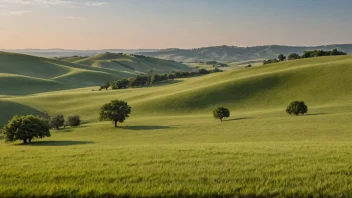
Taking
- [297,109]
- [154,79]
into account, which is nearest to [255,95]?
[297,109]

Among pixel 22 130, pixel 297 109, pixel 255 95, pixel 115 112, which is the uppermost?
pixel 255 95

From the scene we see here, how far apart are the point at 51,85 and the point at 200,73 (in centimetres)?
7967

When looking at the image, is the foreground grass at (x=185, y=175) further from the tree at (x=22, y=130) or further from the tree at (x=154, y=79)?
the tree at (x=154, y=79)

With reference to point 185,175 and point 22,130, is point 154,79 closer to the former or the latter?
point 22,130

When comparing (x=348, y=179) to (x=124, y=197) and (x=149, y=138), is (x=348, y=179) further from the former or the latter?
(x=149, y=138)

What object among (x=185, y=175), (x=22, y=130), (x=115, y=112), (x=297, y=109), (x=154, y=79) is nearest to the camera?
(x=185, y=175)

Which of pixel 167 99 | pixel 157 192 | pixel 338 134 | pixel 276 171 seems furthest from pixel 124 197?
pixel 167 99

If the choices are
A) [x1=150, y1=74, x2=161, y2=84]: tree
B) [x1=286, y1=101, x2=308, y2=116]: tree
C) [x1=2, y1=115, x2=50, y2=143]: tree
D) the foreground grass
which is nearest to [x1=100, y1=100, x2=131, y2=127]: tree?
[x1=2, y1=115, x2=50, y2=143]: tree

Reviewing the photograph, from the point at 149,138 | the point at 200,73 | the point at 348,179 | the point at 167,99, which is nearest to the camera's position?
the point at 348,179

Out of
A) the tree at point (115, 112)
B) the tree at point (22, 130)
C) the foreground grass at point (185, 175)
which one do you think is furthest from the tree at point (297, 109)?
the foreground grass at point (185, 175)

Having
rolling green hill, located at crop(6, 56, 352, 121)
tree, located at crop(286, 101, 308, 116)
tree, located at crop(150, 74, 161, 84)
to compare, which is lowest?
tree, located at crop(286, 101, 308, 116)

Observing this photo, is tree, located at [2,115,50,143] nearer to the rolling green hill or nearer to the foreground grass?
the foreground grass

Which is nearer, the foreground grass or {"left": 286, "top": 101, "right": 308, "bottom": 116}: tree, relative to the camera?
the foreground grass

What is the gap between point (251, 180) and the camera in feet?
36.3
